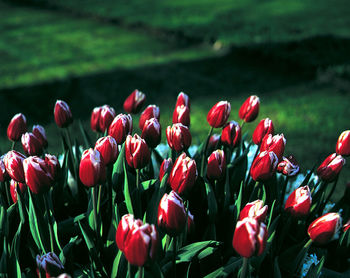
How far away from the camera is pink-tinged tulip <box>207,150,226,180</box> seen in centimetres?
138

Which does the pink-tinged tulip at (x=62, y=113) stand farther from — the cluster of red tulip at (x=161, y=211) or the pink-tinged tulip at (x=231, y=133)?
the pink-tinged tulip at (x=231, y=133)

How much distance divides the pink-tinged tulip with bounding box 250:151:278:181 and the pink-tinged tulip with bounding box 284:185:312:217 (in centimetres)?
9

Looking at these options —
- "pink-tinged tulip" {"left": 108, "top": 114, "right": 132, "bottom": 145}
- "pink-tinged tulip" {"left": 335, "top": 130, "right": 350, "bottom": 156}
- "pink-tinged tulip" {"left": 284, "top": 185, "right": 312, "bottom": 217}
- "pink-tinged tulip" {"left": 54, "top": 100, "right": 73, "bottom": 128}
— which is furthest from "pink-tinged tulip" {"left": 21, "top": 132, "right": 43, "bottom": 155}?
"pink-tinged tulip" {"left": 335, "top": 130, "right": 350, "bottom": 156}

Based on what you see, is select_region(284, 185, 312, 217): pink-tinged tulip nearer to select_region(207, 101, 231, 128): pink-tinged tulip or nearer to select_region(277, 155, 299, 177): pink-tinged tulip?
select_region(277, 155, 299, 177): pink-tinged tulip

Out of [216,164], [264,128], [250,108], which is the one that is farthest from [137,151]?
[250,108]

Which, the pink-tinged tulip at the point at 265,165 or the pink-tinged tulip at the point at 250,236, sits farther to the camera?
the pink-tinged tulip at the point at 265,165

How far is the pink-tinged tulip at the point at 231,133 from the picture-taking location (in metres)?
1.59

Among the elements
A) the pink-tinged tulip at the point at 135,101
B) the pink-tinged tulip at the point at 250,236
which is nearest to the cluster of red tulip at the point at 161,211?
the pink-tinged tulip at the point at 250,236

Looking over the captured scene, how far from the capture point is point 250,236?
974 mm

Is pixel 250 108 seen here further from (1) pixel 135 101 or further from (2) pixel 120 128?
(2) pixel 120 128

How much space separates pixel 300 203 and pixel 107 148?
0.56 metres

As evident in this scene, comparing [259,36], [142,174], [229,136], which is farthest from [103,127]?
[259,36]

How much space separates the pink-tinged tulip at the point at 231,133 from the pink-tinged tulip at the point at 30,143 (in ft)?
2.06

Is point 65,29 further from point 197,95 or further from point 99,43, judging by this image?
point 197,95
